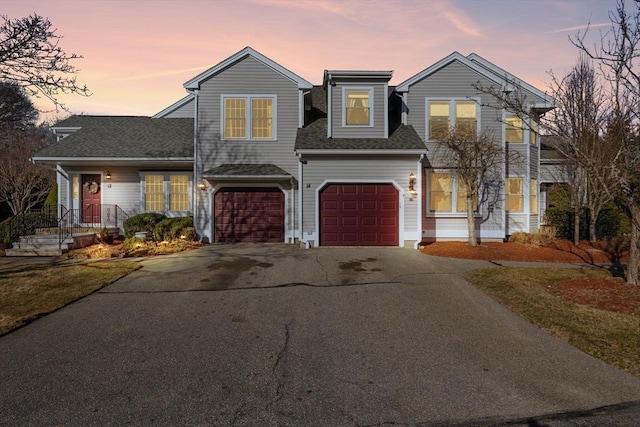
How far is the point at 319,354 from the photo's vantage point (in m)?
4.89

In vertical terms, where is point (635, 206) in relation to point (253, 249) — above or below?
above

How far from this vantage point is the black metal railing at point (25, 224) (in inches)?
521

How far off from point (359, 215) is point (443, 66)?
289 inches

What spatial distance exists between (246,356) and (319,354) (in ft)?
3.13

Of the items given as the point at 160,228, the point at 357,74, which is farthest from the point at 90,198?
the point at 357,74

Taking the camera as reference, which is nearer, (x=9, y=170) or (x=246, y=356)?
(x=246, y=356)

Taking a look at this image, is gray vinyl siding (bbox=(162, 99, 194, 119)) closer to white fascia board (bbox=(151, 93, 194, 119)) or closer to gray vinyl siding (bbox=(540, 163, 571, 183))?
white fascia board (bbox=(151, 93, 194, 119))

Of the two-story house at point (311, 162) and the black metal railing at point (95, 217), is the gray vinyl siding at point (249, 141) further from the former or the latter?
the black metal railing at point (95, 217)

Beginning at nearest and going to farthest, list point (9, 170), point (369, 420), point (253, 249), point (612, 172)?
1. point (369, 420)
2. point (612, 172)
3. point (253, 249)
4. point (9, 170)

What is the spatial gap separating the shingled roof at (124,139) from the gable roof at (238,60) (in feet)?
9.35

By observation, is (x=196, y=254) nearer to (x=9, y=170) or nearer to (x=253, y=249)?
(x=253, y=249)

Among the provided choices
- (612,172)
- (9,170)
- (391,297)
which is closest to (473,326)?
(391,297)

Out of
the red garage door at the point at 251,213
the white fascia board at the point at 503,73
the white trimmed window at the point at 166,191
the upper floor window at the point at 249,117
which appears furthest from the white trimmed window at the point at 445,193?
the white trimmed window at the point at 166,191

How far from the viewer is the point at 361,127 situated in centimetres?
1469
